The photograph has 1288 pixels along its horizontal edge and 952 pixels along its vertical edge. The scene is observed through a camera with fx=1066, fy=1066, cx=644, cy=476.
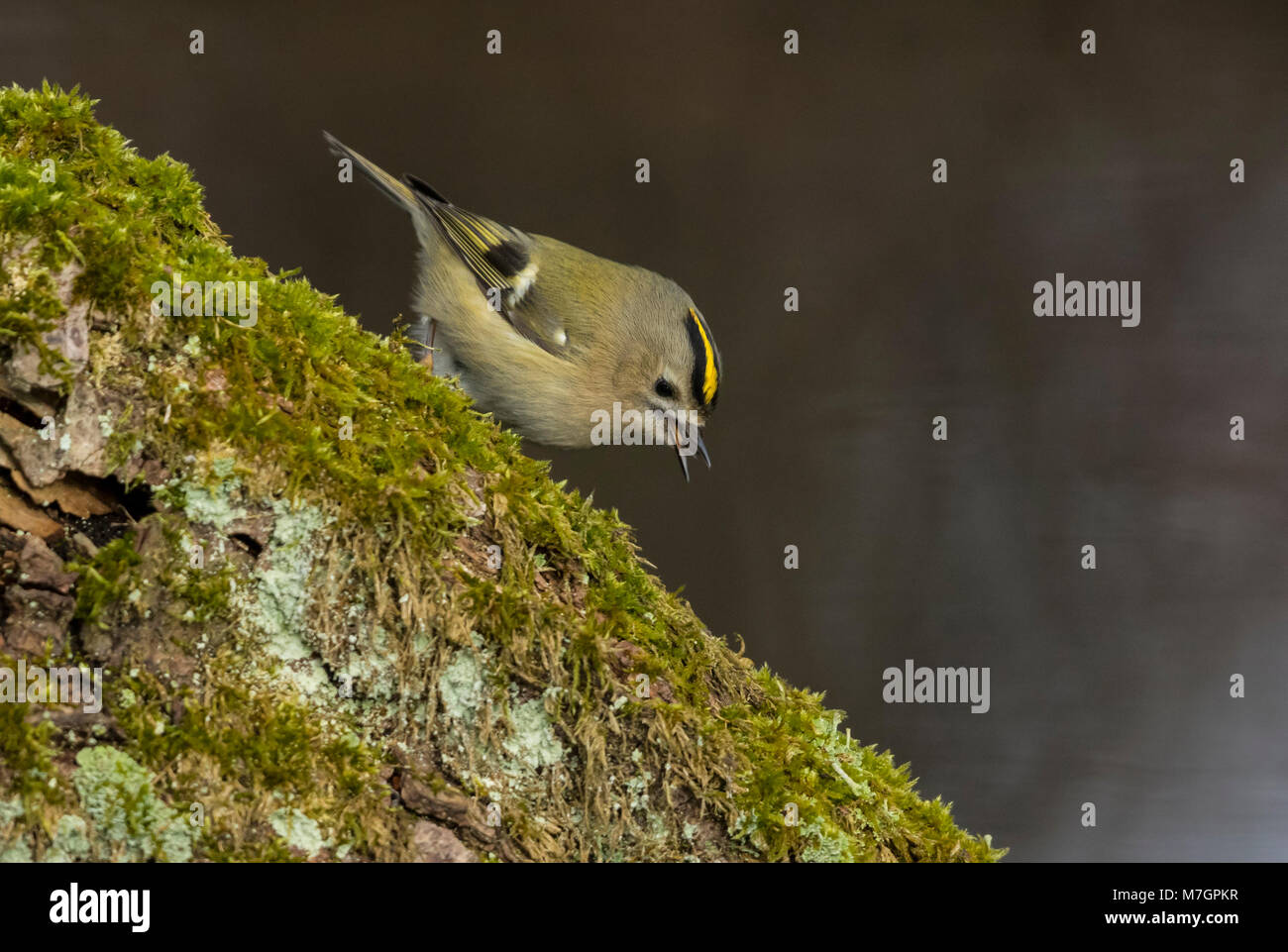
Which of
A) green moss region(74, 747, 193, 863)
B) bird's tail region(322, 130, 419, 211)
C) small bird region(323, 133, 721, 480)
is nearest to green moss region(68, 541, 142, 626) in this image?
green moss region(74, 747, 193, 863)

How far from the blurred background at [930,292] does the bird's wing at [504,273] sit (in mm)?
1577

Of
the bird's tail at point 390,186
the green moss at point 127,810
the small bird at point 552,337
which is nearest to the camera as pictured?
the green moss at point 127,810

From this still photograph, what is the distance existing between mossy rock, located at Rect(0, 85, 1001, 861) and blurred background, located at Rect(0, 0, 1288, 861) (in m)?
3.04

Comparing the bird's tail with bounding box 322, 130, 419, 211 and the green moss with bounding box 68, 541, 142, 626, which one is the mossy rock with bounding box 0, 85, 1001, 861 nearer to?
the green moss with bounding box 68, 541, 142, 626

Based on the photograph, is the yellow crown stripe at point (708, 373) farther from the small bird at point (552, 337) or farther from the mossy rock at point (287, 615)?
the mossy rock at point (287, 615)

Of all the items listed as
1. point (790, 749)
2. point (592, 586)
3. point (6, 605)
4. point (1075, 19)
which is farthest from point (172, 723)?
point (1075, 19)

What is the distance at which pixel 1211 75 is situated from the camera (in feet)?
15.2

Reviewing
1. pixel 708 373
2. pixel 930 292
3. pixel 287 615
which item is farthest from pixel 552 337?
pixel 930 292

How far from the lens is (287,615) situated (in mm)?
1324

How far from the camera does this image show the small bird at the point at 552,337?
2.96 meters

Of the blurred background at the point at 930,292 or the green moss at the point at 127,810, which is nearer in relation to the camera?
the green moss at the point at 127,810

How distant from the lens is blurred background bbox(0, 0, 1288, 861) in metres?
4.60

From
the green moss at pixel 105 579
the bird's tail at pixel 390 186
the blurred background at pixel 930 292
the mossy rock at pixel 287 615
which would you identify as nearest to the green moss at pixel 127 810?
the mossy rock at pixel 287 615

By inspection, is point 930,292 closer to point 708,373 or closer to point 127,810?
point 708,373
